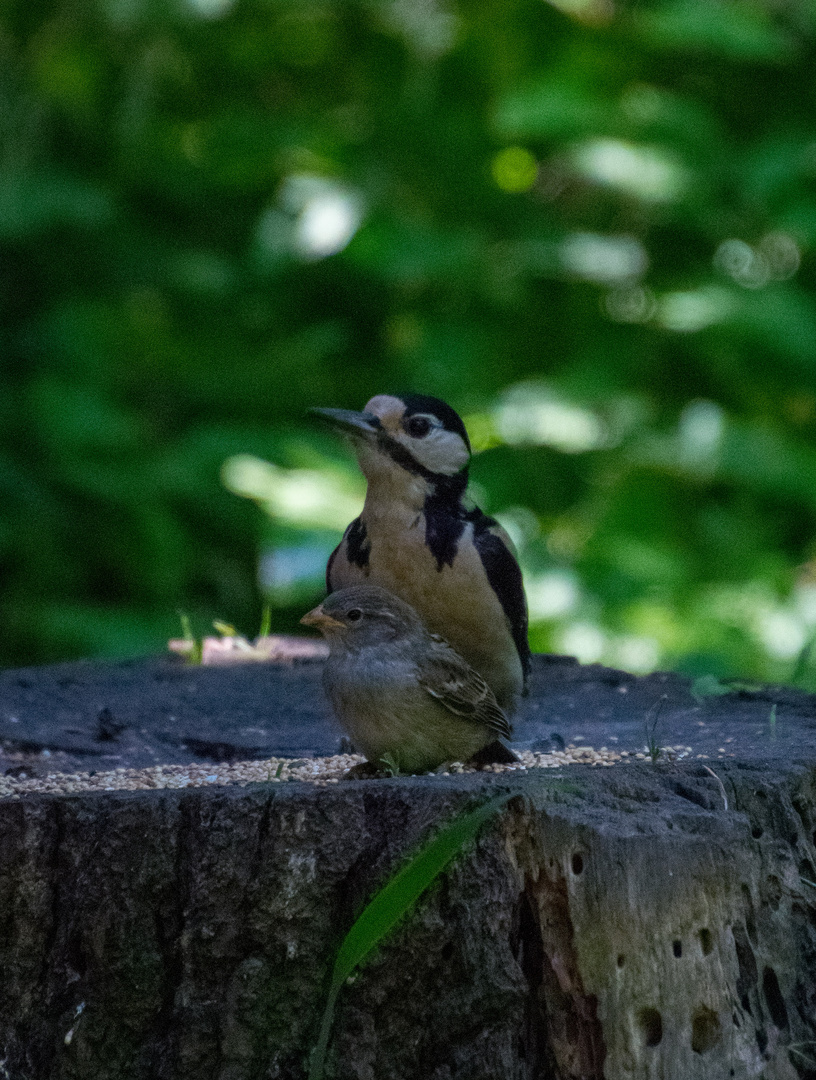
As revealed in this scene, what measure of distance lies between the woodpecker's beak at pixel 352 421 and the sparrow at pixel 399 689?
1.48 ft

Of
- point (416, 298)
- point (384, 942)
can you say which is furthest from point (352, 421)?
point (416, 298)

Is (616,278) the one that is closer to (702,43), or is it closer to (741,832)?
(702,43)

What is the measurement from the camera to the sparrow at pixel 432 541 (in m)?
3.49

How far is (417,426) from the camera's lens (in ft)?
11.7

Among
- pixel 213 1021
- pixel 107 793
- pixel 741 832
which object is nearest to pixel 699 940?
pixel 741 832

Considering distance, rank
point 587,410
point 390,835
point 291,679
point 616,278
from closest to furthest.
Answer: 1. point 390,835
2. point 291,679
3. point 587,410
4. point 616,278

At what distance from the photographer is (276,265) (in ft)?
28.5

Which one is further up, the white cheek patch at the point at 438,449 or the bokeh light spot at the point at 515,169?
the bokeh light spot at the point at 515,169

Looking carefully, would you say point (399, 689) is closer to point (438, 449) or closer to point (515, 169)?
point (438, 449)

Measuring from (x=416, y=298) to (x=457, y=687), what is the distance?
5961 millimetres

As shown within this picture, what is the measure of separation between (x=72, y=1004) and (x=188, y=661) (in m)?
2.51

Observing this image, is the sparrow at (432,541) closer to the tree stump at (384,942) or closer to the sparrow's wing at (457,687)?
the sparrow's wing at (457,687)

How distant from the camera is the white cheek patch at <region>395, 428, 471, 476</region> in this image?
354cm

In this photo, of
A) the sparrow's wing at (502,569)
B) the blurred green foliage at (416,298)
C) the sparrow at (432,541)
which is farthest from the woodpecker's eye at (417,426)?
the blurred green foliage at (416,298)
